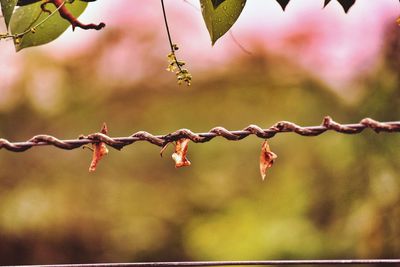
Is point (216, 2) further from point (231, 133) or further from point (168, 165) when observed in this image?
point (168, 165)

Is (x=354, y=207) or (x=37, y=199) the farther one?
(x=37, y=199)

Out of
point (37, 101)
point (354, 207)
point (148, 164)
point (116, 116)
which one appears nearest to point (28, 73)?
point (37, 101)

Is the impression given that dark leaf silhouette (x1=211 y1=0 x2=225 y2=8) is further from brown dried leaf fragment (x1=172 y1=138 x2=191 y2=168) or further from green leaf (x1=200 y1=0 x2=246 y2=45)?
brown dried leaf fragment (x1=172 y1=138 x2=191 y2=168)

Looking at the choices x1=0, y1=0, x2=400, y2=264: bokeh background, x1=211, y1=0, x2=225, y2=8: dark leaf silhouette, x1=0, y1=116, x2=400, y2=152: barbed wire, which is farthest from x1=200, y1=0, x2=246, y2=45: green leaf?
x1=0, y1=0, x2=400, y2=264: bokeh background

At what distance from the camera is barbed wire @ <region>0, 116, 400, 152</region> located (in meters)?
0.54

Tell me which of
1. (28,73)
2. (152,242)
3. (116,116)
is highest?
(28,73)

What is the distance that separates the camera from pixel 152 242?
4.09 metres

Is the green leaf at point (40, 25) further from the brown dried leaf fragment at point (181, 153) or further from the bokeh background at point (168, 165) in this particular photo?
the bokeh background at point (168, 165)

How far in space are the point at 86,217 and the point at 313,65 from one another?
1988mm

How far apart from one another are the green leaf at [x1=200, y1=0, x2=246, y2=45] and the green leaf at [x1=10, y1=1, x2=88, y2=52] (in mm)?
146

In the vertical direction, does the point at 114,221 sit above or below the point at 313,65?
below

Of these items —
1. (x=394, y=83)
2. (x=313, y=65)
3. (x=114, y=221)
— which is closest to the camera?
(x=394, y=83)

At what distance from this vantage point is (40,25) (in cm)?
56

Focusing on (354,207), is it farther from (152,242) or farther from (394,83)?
(152,242)
